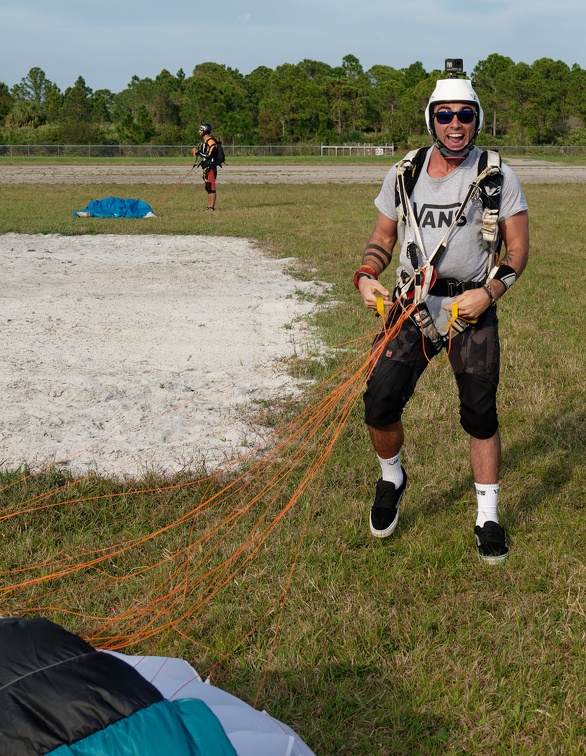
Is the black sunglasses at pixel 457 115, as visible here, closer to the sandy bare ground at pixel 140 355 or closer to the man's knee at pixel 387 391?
the man's knee at pixel 387 391

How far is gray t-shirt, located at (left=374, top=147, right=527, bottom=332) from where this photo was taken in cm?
356

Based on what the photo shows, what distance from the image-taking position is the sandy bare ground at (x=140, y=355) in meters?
5.09

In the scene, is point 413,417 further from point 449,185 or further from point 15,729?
point 15,729

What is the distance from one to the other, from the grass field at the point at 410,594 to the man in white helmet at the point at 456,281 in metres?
0.34

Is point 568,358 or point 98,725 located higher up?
point 98,725

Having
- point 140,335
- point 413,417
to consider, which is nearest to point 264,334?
point 140,335

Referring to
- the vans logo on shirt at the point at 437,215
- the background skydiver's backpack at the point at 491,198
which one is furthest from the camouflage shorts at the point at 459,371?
the vans logo on shirt at the point at 437,215

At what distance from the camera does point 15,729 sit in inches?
66.8

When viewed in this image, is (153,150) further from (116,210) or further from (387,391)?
(387,391)

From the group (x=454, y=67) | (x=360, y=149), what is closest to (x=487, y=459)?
(x=454, y=67)

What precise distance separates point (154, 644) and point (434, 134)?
7.78 feet

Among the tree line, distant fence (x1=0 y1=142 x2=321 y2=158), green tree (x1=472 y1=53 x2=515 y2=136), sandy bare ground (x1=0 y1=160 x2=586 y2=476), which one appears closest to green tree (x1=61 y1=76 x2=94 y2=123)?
the tree line

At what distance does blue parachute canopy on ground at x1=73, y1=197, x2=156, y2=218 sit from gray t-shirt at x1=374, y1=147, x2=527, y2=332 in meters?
14.4

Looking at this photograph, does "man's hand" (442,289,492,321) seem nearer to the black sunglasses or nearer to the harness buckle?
the harness buckle
